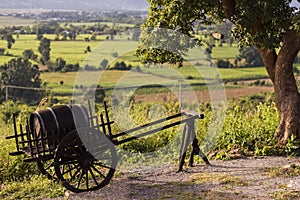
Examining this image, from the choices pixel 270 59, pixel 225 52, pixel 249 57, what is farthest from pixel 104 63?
pixel 225 52

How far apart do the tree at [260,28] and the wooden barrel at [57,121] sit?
1922mm

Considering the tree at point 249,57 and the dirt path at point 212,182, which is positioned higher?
the tree at point 249,57

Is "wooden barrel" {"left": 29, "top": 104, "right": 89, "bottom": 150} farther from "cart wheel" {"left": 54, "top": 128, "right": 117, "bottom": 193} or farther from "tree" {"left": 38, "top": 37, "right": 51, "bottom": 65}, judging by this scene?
"tree" {"left": 38, "top": 37, "right": 51, "bottom": 65}

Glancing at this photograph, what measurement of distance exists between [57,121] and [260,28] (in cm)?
350

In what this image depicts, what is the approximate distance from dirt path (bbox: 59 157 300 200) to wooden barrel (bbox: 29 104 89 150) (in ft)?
2.79

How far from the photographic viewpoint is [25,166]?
855 centimetres

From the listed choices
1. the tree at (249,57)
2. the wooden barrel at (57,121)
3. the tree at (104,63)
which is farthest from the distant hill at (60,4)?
the wooden barrel at (57,121)

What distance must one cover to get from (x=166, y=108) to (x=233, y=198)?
18.3 feet

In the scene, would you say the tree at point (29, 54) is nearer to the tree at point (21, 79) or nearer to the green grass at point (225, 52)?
the tree at point (21, 79)

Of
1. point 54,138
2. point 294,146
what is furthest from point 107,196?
point 294,146

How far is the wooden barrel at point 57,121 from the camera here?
648cm

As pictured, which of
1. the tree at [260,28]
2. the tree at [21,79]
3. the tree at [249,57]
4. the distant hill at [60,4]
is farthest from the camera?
the distant hill at [60,4]

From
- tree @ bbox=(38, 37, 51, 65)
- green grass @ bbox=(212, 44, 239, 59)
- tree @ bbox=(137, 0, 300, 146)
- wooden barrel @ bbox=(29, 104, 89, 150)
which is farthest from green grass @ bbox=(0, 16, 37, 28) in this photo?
wooden barrel @ bbox=(29, 104, 89, 150)

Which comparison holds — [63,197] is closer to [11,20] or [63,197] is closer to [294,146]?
[294,146]
